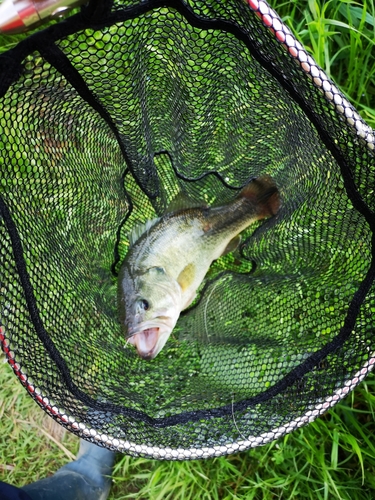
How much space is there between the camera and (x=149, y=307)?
1.95 metres

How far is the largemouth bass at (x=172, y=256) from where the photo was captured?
1.95m

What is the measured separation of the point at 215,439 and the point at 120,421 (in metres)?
0.36

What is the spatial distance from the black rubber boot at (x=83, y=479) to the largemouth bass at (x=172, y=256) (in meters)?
1.03

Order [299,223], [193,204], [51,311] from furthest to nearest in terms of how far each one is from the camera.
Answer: [193,204] < [299,223] < [51,311]

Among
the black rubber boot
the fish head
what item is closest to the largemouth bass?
the fish head

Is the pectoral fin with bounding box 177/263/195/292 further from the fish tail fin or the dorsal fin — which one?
the fish tail fin

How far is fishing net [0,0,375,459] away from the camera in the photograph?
138 centimetres

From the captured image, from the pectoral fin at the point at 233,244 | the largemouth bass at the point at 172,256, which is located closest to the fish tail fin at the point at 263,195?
the largemouth bass at the point at 172,256

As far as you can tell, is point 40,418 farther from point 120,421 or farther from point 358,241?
point 358,241

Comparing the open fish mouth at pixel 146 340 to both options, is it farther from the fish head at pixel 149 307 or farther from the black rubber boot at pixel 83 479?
the black rubber boot at pixel 83 479

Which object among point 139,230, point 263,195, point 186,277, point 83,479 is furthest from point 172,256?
point 83,479

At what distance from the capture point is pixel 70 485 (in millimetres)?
2486

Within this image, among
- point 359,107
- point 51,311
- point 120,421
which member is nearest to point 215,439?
point 120,421

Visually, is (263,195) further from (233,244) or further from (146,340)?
(146,340)
